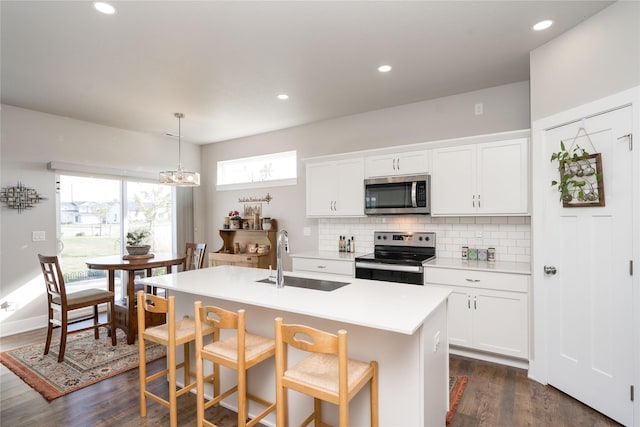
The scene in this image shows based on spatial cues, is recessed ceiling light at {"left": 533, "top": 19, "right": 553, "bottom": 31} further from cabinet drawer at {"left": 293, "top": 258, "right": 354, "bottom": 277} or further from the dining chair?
the dining chair

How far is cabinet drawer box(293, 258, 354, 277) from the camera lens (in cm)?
396

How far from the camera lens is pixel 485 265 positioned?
10.7 ft

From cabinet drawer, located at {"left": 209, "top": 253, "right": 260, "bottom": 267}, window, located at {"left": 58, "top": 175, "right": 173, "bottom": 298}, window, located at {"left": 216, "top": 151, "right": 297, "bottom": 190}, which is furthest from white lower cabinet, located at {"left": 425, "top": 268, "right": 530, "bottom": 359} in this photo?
window, located at {"left": 58, "top": 175, "right": 173, "bottom": 298}

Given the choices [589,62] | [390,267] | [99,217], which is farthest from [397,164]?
[99,217]

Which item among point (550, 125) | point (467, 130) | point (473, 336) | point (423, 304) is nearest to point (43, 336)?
point (423, 304)

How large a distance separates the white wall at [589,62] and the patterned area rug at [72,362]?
14.2 ft

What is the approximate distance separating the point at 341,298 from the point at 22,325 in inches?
179

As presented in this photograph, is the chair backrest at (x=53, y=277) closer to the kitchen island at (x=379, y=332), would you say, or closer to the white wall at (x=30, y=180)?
the white wall at (x=30, y=180)

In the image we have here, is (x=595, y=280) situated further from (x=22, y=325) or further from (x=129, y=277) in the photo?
(x=22, y=325)

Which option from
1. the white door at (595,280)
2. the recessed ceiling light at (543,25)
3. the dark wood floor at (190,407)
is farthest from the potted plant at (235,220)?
the recessed ceiling light at (543,25)

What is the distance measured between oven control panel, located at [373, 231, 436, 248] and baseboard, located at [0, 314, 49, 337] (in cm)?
447

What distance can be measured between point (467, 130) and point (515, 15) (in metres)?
1.54

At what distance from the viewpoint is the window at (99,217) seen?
470 centimetres

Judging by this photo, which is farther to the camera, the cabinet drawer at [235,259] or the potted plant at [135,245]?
the cabinet drawer at [235,259]
